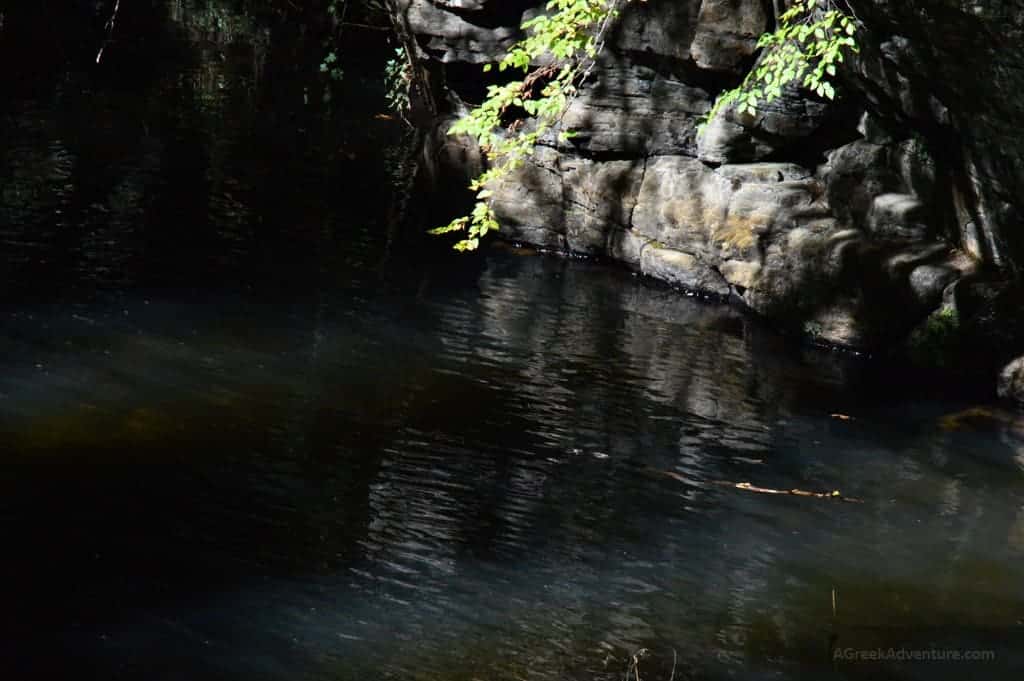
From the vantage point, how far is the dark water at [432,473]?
6.82 m

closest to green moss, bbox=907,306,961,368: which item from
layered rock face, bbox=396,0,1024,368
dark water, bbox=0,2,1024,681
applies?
Result: layered rock face, bbox=396,0,1024,368

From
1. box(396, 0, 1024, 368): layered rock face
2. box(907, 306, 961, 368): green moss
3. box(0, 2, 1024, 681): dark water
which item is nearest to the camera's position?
box(0, 2, 1024, 681): dark water

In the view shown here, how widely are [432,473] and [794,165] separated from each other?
898 centimetres

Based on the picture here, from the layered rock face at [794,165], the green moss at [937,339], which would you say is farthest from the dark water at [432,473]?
the layered rock face at [794,165]

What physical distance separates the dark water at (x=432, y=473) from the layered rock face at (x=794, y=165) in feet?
3.12

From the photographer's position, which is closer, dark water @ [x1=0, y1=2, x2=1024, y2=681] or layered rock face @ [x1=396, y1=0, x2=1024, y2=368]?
dark water @ [x1=0, y1=2, x2=1024, y2=681]

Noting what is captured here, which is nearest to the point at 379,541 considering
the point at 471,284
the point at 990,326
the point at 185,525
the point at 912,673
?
the point at 185,525

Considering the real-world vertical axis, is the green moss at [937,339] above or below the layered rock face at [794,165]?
below

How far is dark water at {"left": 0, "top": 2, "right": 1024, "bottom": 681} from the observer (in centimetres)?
682

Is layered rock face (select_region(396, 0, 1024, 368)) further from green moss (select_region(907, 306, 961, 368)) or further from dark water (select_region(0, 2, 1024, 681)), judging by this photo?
dark water (select_region(0, 2, 1024, 681))

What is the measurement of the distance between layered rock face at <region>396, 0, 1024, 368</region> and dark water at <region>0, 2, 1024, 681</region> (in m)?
0.95

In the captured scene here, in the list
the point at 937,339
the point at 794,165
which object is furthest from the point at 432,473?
the point at 794,165

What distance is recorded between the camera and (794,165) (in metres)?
15.9

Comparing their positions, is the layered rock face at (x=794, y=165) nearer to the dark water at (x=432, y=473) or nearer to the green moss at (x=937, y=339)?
the green moss at (x=937, y=339)
